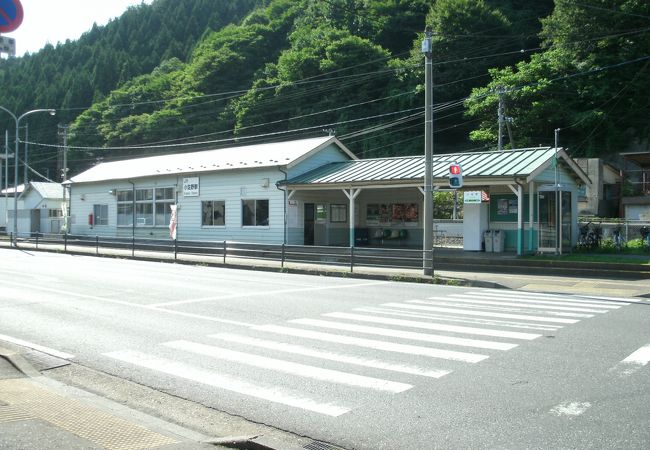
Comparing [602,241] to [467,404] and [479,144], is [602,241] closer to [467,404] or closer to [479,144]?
[467,404]

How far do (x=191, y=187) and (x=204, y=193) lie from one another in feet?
3.53

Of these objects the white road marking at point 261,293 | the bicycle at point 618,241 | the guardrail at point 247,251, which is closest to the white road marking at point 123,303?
the white road marking at point 261,293

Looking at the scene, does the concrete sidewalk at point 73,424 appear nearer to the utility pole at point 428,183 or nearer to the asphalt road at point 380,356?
the asphalt road at point 380,356

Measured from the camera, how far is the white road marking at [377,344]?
26.1 feet

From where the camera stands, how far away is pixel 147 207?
119 ft

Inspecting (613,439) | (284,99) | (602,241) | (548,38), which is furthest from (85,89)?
(613,439)

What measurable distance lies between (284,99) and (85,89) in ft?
183

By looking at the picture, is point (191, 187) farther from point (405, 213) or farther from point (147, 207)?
point (405, 213)

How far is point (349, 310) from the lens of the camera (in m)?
12.1

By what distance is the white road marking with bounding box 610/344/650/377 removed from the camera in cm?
716

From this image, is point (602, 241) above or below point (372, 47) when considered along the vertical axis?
below

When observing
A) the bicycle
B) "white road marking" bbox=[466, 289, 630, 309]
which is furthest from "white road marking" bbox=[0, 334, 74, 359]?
the bicycle

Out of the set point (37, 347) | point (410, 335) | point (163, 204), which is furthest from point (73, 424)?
point (163, 204)

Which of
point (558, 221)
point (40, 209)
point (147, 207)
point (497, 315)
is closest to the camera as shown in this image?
point (497, 315)
